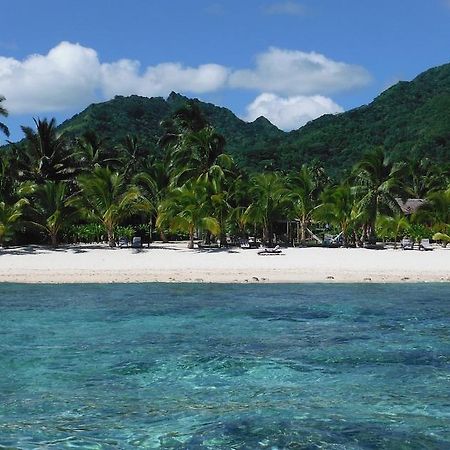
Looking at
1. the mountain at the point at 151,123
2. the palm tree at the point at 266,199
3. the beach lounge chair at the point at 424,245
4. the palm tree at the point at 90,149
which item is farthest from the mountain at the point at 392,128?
the palm tree at the point at 266,199

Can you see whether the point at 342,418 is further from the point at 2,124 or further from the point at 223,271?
the point at 2,124

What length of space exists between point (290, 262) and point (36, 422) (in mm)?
19532

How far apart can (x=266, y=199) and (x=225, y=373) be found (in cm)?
2265

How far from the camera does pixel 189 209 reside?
29203 millimetres

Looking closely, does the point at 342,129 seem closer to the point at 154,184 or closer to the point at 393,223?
the point at 154,184

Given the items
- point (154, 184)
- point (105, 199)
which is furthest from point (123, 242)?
point (154, 184)

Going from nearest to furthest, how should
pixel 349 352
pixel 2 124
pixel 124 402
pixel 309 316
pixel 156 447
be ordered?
pixel 156 447
pixel 124 402
pixel 349 352
pixel 309 316
pixel 2 124

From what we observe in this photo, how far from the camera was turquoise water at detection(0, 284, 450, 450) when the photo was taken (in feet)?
24.1

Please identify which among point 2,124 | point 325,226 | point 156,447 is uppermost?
point 2,124

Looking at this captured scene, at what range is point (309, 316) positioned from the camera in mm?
15891

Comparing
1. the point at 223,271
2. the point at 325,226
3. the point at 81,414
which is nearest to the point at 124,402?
the point at 81,414

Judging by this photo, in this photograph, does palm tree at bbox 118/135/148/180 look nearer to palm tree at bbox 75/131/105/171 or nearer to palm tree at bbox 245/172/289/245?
palm tree at bbox 75/131/105/171

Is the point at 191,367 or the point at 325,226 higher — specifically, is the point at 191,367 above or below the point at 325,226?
below

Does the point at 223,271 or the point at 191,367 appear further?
the point at 223,271
